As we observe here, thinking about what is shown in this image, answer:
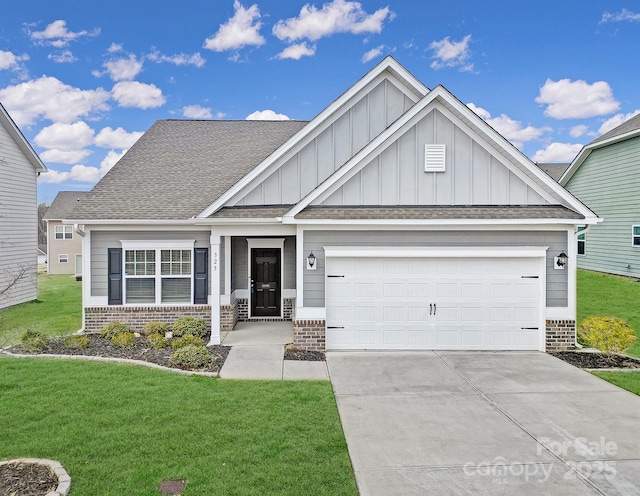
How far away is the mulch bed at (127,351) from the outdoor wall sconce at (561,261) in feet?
25.9

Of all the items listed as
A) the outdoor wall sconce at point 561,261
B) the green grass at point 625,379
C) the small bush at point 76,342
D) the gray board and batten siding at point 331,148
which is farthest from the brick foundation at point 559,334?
the small bush at point 76,342

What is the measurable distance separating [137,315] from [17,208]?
965 centimetres

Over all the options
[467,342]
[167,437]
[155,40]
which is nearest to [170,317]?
[167,437]

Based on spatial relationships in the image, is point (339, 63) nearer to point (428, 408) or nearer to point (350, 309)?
point (350, 309)

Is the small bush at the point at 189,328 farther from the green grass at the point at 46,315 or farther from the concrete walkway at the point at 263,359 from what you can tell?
the green grass at the point at 46,315

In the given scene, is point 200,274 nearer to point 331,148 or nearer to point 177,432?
point 331,148

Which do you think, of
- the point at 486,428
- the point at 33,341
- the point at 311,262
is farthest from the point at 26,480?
the point at 311,262

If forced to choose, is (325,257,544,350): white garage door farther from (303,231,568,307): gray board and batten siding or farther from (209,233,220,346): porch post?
(209,233,220,346): porch post

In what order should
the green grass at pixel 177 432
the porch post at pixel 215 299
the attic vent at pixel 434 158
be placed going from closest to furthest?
the green grass at pixel 177 432, the attic vent at pixel 434 158, the porch post at pixel 215 299

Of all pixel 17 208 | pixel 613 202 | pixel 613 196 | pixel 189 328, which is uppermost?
pixel 613 196

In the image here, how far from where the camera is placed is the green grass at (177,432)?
4.50m

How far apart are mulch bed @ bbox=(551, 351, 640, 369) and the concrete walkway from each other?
17.8 feet

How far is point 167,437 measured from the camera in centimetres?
543

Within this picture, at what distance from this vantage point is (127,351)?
32.2 ft
